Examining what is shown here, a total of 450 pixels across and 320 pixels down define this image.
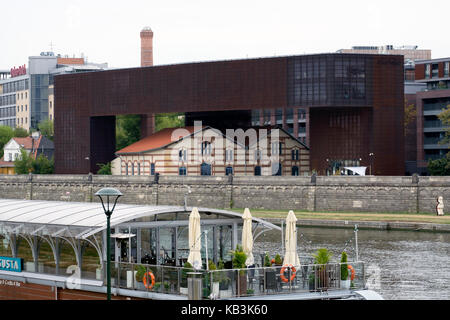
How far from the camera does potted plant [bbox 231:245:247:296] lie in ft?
84.9

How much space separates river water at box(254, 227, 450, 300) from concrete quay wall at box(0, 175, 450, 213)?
11131 millimetres

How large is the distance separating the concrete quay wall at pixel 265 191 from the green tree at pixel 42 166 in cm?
1388

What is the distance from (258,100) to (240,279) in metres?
83.1

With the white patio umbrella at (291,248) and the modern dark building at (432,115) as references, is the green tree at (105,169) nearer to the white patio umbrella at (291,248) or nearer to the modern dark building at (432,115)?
the modern dark building at (432,115)

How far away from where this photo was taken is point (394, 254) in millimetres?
56344

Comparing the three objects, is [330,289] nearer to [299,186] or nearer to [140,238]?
[140,238]

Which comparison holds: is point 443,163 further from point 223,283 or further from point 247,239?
point 223,283

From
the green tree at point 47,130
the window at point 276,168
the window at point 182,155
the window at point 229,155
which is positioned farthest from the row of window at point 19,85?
the window at point 276,168

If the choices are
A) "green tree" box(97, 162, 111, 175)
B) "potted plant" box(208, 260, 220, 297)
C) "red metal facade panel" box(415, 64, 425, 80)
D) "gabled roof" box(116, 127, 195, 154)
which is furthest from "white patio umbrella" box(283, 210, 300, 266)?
"red metal facade panel" box(415, 64, 425, 80)

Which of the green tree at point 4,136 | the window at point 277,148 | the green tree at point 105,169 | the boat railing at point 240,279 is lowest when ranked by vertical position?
the boat railing at point 240,279

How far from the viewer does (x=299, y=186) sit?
91.3 metres

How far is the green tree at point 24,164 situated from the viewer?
426 feet

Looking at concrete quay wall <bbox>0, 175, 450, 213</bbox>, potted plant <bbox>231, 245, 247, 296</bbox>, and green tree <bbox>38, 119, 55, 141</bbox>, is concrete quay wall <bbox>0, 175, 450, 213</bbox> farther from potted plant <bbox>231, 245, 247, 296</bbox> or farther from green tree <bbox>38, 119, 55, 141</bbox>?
potted plant <bbox>231, 245, 247, 296</bbox>

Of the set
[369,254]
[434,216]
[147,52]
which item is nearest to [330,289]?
[369,254]
